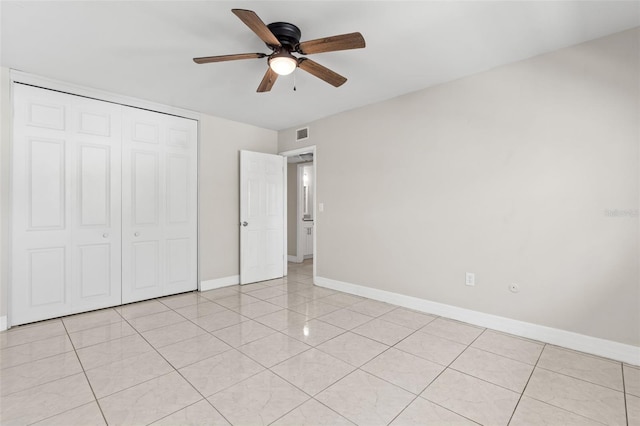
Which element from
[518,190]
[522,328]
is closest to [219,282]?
[522,328]

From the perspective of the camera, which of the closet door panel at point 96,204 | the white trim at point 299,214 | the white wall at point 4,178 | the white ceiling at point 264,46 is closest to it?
the white ceiling at point 264,46

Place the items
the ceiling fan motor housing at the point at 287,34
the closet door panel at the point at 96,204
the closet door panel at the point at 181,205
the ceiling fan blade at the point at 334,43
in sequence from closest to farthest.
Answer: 1. the ceiling fan blade at the point at 334,43
2. the ceiling fan motor housing at the point at 287,34
3. the closet door panel at the point at 96,204
4. the closet door panel at the point at 181,205

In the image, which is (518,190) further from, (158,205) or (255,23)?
(158,205)

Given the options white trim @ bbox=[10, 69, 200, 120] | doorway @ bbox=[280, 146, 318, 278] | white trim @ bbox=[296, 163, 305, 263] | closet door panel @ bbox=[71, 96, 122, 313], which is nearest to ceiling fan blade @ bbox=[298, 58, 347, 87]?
white trim @ bbox=[10, 69, 200, 120]

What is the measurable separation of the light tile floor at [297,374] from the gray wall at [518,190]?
0.41 meters

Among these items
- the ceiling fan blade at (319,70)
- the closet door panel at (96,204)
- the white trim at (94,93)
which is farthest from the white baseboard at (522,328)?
the white trim at (94,93)

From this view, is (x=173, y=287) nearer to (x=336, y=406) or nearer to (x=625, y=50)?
(x=336, y=406)

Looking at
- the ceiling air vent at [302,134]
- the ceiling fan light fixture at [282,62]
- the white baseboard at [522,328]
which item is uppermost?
the ceiling air vent at [302,134]

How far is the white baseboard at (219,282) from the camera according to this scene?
443 cm

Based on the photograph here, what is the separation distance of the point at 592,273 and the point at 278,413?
2.67 meters

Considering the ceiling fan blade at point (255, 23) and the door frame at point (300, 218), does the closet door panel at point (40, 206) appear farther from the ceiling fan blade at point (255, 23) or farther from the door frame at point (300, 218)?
the door frame at point (300, 218)

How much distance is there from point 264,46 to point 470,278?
3005 mm

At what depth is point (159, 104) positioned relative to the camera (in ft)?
13.1

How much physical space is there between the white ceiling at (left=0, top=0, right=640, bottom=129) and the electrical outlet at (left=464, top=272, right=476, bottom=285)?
207 centimetres
